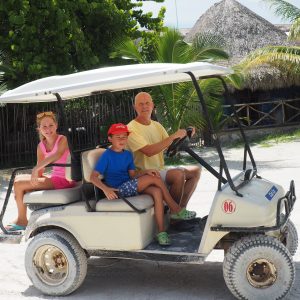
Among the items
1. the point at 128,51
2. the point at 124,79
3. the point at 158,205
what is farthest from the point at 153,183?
the point at 128,51

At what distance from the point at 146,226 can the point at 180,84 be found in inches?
432

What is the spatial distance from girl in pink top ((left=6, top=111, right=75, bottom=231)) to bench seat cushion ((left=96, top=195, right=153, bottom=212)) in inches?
22.8

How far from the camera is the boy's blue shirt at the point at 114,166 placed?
18.2 ft

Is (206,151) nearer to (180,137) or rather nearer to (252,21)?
(252,21)

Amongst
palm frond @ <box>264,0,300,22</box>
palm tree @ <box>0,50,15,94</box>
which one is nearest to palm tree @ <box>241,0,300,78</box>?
palm frond @ <box>264,0,300,22</box>

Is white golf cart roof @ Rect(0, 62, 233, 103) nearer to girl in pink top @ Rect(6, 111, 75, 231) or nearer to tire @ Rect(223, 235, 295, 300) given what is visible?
girl in pink top @ Rect(6, 111, 75, 231)

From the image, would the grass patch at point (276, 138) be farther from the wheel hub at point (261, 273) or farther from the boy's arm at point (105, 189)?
the wheel hub at point (261, 273)

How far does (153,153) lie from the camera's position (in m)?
5.75

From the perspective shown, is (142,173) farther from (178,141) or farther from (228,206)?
(228,206)

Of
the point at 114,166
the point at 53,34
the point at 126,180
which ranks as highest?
the point at 53,34

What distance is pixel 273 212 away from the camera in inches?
200

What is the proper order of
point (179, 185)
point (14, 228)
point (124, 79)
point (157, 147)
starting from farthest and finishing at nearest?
point (14, 228) → point (179, 185) → point (157, 147) → point (124, 79)

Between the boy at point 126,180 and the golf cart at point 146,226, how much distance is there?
8cm

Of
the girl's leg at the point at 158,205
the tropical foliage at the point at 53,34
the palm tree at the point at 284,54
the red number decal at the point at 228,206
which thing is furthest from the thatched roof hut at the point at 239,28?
the red number decal at the point at 228,206
